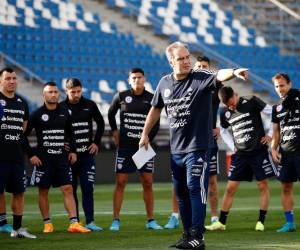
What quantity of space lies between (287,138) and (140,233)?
2216 millimetres

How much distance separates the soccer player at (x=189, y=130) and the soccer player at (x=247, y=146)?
2.42 meters

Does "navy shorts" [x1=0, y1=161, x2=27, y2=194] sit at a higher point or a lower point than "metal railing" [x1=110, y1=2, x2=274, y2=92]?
lower

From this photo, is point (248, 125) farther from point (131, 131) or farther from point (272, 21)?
point (272, 21)

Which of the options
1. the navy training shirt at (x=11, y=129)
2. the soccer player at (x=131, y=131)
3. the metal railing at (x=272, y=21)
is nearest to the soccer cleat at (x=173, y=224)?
the soccer player at (x=131, y=131)

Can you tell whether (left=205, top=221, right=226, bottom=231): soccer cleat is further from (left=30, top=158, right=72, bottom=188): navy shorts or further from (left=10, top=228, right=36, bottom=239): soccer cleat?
(left=10, top=228, right=36, bottom=239): soccer cleat

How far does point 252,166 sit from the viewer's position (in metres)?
11.0

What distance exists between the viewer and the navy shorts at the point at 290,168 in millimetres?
10773

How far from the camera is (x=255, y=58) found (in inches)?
1164

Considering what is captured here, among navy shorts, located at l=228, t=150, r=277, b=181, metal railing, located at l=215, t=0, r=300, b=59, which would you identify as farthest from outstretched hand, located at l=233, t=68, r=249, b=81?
metal railing, located at l=215, t=0, r=300, b=59

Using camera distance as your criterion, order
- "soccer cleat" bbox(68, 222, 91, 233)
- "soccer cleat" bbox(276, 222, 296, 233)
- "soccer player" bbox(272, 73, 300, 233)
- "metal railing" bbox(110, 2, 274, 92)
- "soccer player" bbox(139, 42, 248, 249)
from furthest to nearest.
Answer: "metal railing" bbox(110, 2, 274, 92) → "soccer player" bbox(272, 73, 300, 233) → "soccer cleat" bbox(68, 222, 91, 233) → "soccer cleat" bbox(276, 222, 296, 233) → "soccer player" bbox(139, 42, 248, 249)

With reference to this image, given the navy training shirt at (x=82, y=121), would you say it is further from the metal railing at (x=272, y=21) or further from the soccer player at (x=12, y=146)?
the metal railing at (x=272, y=21)

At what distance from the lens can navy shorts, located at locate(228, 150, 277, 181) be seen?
35.7 ft

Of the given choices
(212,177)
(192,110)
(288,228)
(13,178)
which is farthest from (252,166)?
(13,178)

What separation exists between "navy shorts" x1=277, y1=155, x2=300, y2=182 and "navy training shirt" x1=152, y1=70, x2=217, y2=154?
2525 mm
